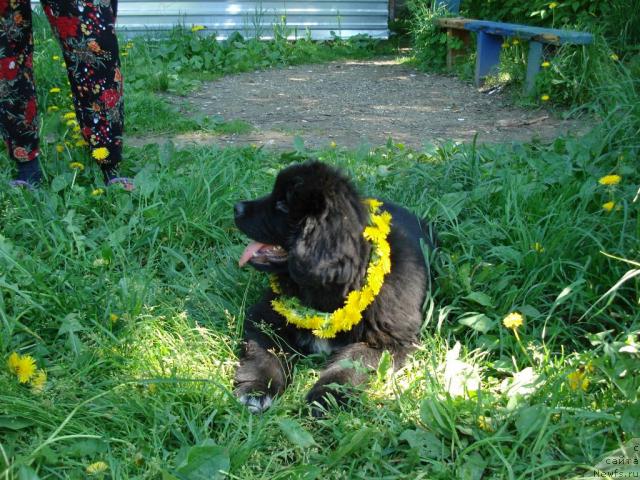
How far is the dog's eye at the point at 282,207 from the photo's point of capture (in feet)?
7.14

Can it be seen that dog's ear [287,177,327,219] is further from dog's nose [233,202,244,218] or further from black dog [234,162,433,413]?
dog's nose [233,202,244,218]

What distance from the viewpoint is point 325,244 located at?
2.01 metres

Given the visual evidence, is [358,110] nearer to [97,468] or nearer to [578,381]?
[578,381]

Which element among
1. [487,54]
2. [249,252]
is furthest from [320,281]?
[487,54]

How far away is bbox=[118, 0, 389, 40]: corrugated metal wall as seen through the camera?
8195 millimetres

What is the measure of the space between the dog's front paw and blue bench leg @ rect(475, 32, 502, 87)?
489 cm

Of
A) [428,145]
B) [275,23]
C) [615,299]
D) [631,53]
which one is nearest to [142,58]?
[275,23]

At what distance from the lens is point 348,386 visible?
194 centimetres

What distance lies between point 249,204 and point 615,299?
1.37 m

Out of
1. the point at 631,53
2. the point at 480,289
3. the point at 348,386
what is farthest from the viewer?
the point at 631,53

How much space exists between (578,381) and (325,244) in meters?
0.86

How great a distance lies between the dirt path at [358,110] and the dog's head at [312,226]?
2.12m

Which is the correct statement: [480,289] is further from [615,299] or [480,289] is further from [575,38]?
[575,38]

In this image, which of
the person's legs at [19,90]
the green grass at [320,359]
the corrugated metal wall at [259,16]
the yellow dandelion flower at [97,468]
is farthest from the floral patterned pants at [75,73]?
the corrugated metal wall at [259,16]
